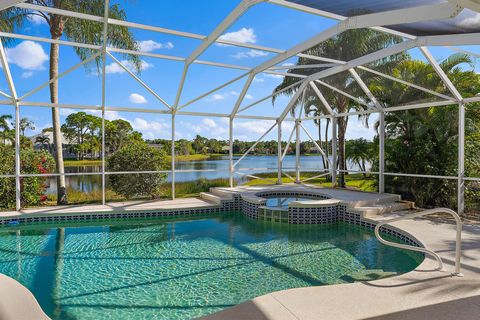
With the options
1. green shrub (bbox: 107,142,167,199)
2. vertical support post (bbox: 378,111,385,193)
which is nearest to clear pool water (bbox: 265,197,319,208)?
vertical support post (bbox: 378,111,385,193)

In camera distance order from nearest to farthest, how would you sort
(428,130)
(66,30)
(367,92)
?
(428,130) < (367,92) < (66,30)

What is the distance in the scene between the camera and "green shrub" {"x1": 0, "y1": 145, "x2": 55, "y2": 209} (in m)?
9.62

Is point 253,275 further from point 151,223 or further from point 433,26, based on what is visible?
point 433,26

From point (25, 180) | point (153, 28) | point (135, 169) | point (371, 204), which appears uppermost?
point (153, 28)

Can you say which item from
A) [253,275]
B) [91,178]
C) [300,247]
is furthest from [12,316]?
[91,178]

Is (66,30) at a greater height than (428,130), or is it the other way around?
(66,30)

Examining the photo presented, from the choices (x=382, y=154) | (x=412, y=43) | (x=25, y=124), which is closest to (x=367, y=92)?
(x=382, y=154)

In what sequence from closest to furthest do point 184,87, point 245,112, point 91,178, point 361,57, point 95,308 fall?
point 95,308 < point 361,57 < point 184,87 < point 245,112 < point 91,178

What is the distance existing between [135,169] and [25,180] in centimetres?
327

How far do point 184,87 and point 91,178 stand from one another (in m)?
6.75

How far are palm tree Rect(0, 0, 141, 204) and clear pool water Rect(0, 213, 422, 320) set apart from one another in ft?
11.6

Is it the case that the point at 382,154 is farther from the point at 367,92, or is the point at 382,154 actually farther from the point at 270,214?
the point at 270,214

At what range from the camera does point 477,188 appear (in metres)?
9.18

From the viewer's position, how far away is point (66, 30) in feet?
34.7
